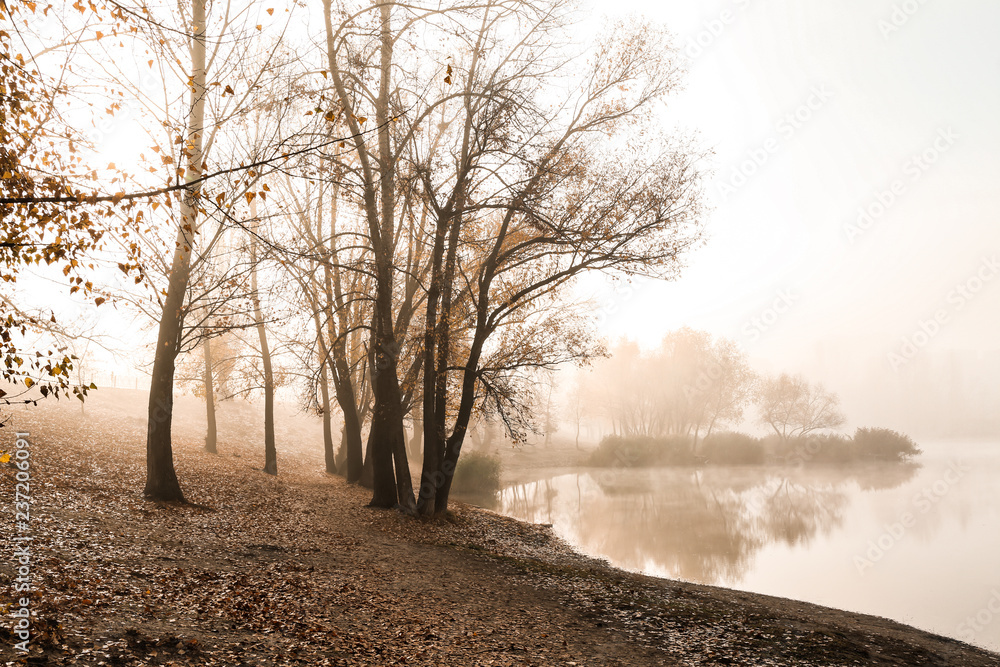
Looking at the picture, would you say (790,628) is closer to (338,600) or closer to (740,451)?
(338,600)

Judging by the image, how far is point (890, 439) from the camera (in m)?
41.9

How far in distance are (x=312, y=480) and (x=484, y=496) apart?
28.4 ft

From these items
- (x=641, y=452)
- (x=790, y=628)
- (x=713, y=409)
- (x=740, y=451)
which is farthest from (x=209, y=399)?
(x=713, y=409)

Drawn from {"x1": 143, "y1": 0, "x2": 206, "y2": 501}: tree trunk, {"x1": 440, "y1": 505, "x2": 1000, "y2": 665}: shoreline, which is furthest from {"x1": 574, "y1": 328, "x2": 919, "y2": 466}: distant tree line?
{"x1": 143, "y1": 0, "x2": 206, "y2": 501}: tree trunk

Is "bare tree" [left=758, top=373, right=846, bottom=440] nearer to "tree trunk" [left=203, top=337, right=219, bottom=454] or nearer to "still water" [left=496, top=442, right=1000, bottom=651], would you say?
"still water" [left=496, top=442, right=1000, bottom=651]

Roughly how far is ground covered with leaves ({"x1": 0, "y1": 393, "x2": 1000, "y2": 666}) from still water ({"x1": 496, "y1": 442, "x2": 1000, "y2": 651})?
3.25 metres

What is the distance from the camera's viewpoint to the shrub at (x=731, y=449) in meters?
41.4

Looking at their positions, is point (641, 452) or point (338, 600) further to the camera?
point (641, 452)

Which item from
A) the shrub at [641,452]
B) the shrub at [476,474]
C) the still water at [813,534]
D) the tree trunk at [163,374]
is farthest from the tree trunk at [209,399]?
the shrub at [641,452]

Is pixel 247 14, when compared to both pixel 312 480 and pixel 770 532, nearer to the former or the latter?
pixel 312 480

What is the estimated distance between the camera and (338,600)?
777cm

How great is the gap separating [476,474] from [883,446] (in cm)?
3378

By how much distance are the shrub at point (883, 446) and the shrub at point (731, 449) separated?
7886mm

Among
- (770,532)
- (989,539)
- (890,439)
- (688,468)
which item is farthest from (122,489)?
(890,439)
